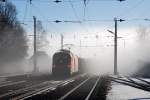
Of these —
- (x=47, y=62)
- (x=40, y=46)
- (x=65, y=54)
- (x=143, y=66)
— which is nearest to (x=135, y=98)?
(x=65, y=54)

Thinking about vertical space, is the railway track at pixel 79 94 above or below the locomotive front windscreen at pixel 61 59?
below

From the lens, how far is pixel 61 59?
57.5 m

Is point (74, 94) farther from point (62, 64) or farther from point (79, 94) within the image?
point (62, 64)

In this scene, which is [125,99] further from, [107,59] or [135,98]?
[107,59]

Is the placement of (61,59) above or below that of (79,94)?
above

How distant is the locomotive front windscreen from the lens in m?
57.0

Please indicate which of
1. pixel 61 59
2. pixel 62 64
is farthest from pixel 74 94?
pixel 61 59

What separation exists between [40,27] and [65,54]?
6877cm

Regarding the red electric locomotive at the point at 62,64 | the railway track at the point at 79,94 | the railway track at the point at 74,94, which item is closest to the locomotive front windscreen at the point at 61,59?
the red electric locomotive at the point at 62,64

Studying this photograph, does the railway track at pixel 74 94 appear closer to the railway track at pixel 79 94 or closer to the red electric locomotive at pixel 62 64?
the railway track at pixel 79 94

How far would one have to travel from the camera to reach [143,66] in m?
86.0

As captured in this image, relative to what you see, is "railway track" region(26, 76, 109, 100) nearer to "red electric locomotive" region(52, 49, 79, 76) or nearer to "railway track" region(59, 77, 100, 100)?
"railway track" region(59, 77, 100, 100)

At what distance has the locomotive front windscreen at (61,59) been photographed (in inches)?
2244

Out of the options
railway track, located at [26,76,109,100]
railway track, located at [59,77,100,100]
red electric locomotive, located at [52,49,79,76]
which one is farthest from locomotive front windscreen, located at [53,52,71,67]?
railway track, located at [26,76,109,100]
